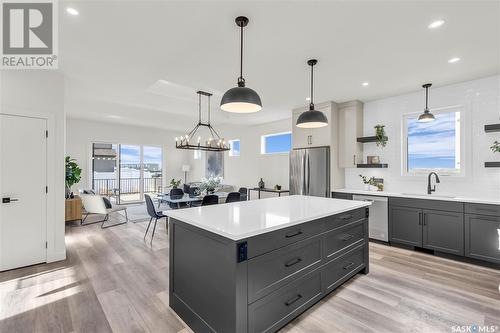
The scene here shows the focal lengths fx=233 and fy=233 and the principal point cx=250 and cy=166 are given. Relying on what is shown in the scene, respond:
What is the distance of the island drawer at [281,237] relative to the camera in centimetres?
169

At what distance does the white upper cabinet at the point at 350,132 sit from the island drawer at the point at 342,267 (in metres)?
2.35

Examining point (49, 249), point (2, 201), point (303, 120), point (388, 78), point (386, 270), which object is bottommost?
point (386, 270)

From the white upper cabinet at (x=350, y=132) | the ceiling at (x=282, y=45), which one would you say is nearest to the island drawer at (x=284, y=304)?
the ceiling at (x=282, y=45)

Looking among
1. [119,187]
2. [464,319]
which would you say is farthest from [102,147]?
[464,319]

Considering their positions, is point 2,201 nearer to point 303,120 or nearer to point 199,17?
point 199,17

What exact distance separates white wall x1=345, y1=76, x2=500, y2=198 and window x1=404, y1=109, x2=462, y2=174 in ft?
0.43

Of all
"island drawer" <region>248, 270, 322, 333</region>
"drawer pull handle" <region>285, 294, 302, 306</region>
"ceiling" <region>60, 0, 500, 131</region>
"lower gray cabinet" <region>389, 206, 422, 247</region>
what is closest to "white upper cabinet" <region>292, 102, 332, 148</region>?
"ceiling" <region>60, 0, 500, 131</region>

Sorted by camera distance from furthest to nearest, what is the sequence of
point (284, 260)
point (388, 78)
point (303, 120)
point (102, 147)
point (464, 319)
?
point (102, 147), point (388, 78), point (303, 120), point (464, 319), point (284, 260)

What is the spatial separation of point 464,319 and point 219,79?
13.3ft

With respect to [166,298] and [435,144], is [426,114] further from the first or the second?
[166,298]

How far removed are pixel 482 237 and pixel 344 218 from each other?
2289 mm

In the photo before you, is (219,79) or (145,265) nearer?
(145,265)

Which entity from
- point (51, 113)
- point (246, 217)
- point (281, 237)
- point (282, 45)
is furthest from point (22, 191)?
point (282, 45)

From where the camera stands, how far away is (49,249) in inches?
131
